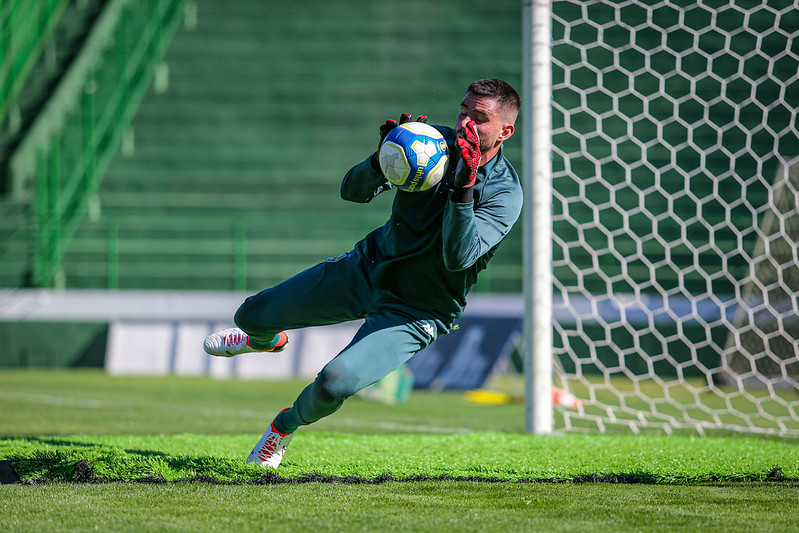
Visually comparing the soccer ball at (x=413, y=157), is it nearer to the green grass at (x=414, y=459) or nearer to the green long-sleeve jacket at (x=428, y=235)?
the green long-sleeve jacket at (x=428, y=235)

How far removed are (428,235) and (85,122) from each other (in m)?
13.6

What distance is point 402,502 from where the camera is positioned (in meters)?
4.24

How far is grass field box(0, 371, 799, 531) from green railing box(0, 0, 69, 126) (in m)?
11.3

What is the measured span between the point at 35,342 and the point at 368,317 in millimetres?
10724

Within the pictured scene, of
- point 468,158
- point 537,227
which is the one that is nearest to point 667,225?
point 537,227

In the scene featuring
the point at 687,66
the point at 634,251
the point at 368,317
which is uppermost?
the point at 687,66

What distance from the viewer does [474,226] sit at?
4.19 meters

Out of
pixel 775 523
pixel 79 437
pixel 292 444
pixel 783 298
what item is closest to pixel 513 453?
pixel 292 444

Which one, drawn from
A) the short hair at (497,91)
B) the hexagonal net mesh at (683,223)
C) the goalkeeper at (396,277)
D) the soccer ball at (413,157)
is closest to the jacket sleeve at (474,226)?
the goalkeeper at (396,277)

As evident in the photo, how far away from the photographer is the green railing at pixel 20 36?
55.7 ft

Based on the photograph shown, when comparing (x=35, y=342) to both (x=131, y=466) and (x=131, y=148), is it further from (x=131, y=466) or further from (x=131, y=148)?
(x=131, y=466)

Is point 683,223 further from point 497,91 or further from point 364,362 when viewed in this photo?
point 364,362

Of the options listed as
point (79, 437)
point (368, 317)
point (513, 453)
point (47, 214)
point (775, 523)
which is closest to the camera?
point (775, 523)

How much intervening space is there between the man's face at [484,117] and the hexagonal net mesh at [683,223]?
424 cm
